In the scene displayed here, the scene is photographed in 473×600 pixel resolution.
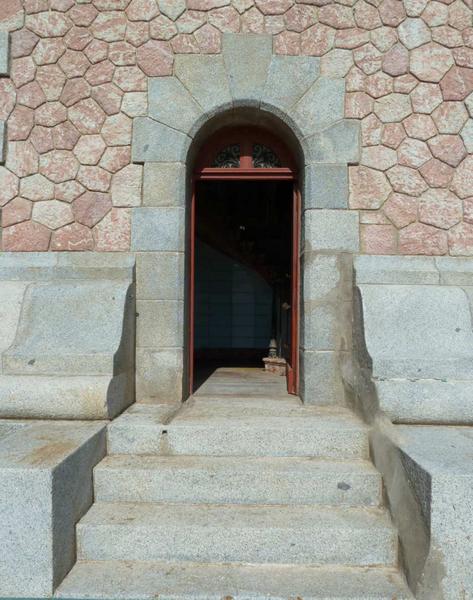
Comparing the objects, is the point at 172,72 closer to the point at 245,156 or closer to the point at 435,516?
the point at 245,156

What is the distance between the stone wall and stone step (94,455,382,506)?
1.95 m

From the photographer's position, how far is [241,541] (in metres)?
2.52

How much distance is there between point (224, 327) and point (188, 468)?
21.7 ft

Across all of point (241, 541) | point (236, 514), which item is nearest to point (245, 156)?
point (236, 514)

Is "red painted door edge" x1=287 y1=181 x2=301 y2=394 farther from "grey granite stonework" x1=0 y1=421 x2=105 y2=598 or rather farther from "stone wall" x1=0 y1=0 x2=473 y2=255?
"grey granite stonework" x1=0 y1=421 x2=105 y2=598

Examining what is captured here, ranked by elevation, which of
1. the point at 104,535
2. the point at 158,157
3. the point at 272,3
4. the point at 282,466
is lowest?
the point at 104,535

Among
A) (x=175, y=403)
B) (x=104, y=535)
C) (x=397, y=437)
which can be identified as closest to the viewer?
(x=104, y=535)

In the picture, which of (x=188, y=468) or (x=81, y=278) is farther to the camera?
(x=81, y=278)

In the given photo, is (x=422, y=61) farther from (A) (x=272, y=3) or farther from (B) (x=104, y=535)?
(B) (x=104, y=535)

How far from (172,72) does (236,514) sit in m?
3.56

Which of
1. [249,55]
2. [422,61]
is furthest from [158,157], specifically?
[422,61]

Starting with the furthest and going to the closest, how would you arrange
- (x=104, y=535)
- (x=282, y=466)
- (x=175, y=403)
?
(x=175, y=403), (x=282, y=466), (x=104, y=535)

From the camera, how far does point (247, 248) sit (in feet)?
30.3

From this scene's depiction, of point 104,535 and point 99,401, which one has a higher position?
point 99,401
